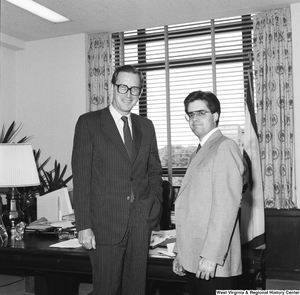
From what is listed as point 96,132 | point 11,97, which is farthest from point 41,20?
point 96,132

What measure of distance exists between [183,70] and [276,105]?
4.32 ft

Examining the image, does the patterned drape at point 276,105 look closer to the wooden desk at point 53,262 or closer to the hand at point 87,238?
the wooden desk at point 53,262

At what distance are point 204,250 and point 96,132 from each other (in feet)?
2.57

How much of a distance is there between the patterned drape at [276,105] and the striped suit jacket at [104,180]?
2.84m

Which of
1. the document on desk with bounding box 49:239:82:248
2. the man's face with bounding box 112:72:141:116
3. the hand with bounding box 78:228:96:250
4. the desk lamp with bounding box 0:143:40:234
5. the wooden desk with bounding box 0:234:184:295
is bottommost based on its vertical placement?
the wooden desk with bounding box 0:234:184:295

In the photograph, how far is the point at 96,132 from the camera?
206cm

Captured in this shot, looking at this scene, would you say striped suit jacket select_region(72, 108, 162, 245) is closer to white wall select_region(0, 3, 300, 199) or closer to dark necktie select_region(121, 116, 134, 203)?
dark necktie select_region(121, 116, 134, 203)

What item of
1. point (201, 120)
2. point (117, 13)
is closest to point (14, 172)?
point (201, 120)

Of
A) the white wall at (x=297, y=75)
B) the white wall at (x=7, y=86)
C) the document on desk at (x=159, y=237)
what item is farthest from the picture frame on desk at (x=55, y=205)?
the white wall at (x=297, y=75)

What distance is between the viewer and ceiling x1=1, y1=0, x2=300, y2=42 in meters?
4.42

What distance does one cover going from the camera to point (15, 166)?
3139mm

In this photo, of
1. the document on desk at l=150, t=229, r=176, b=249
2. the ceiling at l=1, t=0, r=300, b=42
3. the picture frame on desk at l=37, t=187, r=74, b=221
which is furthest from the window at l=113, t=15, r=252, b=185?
the document on desk at l=150, t=229, r=176, b=249

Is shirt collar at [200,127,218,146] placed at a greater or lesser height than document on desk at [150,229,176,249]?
greater

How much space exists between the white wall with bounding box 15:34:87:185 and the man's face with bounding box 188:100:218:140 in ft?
12.6
